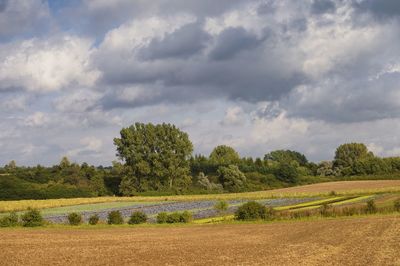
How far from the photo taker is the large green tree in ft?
412

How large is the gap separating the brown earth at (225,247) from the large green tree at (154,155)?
87.8 m

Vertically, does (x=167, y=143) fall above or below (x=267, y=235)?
above

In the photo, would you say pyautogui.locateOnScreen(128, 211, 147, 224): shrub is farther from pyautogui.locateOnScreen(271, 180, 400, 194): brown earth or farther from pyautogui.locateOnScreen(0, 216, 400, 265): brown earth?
pyautogui.locateOnScreen(271, 180, 400, 194): brown earth

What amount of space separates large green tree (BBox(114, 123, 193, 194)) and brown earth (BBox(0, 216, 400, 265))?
8784cm

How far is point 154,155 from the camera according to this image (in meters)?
127

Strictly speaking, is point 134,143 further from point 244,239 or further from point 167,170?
point 244,239

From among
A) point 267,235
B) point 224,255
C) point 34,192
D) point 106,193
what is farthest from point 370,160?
point 224,255

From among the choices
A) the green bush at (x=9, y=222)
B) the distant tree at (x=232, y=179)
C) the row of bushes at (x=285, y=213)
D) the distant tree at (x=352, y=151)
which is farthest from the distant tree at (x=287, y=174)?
the green bush at (x=9, y=222)

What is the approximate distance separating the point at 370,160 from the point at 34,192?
81066 mm

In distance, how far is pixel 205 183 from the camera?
12606cm

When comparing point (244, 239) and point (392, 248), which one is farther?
point (244, 239)

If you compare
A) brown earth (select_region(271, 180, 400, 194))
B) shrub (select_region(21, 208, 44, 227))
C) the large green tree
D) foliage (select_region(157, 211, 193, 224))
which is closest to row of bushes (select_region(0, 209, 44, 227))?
shrub (select_region(21, 208, 44, 227))

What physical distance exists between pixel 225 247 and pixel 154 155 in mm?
100701

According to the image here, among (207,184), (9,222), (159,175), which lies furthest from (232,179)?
(9,222)
